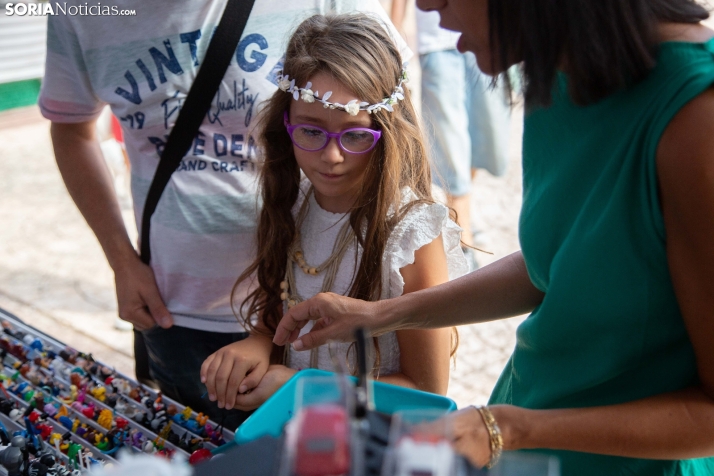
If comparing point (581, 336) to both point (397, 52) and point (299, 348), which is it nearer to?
point (299, 348)

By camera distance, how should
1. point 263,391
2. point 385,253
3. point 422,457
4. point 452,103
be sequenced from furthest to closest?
1. point 452,103
2. point 385,253
3. point 263,391
4. point 422,457

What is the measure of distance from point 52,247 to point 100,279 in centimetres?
65

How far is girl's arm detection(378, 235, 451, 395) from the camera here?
1.58 m

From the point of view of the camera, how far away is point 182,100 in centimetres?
175

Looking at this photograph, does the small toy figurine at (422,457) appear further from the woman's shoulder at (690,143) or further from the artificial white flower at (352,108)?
the artificial white flower at (352,108)

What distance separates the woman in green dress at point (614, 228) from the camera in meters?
0.84

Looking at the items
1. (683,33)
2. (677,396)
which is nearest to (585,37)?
(683,33)

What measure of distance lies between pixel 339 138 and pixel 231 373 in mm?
577

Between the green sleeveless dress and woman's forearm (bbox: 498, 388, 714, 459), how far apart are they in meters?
0.08

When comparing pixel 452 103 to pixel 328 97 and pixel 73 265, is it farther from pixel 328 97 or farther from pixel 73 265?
pixel 73 265

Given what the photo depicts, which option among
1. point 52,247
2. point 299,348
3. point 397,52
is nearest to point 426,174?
point 397,52

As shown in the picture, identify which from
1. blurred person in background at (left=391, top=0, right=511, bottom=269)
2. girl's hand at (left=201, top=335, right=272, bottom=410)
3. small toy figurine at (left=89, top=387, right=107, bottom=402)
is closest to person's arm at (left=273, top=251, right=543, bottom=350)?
girl's hand at (left=201, top=335, right=272, bottom=410)

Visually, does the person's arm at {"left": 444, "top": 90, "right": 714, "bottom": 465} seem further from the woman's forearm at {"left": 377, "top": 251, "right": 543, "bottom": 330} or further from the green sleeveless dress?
the woman's forearm at {"left": 377, "top": 251, "right": 543, "bottom": 330}

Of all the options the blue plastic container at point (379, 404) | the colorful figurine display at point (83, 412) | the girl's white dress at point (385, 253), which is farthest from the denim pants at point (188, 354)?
the blue plastic container at point (379, 404)
